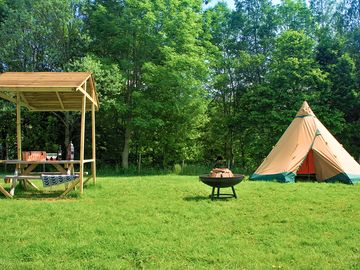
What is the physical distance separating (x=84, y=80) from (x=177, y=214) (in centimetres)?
353

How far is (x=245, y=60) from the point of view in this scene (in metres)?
20.1

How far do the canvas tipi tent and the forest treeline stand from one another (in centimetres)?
497

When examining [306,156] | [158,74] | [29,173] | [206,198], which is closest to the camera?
[206,198]

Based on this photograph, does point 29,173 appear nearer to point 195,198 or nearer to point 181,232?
point 195,198

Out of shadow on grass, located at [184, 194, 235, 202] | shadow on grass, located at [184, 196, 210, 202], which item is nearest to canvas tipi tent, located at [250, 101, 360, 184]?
shadow on grass, located at [184, 194, 235, 202]

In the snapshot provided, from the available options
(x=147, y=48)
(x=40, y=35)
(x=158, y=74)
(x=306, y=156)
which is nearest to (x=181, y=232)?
(x=306, y=156)

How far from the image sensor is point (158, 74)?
50.7 feet

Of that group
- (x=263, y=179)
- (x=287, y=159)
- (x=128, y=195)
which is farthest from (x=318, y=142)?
(x=128, y=195)

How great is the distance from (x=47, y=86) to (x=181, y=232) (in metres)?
4.22

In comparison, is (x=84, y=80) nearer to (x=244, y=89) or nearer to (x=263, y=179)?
(x=263, y=179)

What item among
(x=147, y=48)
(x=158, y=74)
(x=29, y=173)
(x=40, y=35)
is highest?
(x=40, y=35)

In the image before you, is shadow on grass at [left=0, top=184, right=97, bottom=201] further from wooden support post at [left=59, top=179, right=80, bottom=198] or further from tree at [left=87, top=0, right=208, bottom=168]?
tree at [left=87, top=0, right=208, bottom=168]

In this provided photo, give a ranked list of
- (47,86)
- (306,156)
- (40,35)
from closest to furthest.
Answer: (47,86) < (306,156) < (40,35)

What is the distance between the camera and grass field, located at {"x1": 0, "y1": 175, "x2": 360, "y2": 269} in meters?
3.87
